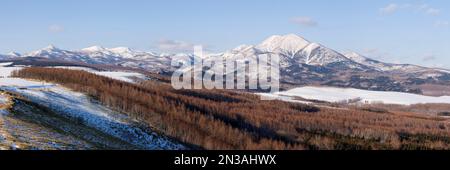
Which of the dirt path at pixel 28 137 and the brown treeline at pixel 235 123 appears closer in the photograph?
the dirt path at pixel 28 137

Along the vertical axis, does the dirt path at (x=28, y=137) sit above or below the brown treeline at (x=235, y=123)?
above

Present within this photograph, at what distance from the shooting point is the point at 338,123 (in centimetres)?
9206

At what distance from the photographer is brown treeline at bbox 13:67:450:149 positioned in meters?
43.2

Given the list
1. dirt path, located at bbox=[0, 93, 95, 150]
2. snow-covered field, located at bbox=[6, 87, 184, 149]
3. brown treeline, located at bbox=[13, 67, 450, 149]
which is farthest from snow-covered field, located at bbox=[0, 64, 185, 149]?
dirt path, located at bbox=[0, 93, 95, 150]

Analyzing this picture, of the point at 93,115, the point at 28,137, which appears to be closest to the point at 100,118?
the point at 93,115

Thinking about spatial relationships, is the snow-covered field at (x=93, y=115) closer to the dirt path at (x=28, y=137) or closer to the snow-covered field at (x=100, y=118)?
the snow-covered field at (x=100, y=118)

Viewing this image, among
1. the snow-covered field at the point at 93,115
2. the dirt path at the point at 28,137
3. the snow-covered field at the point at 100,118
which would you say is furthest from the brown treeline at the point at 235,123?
the dirt path at the point at 28,137

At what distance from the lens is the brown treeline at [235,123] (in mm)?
43188

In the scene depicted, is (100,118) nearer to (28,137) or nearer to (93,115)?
(93,115)

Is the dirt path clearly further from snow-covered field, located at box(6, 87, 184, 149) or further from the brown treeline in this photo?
the brown treeline
